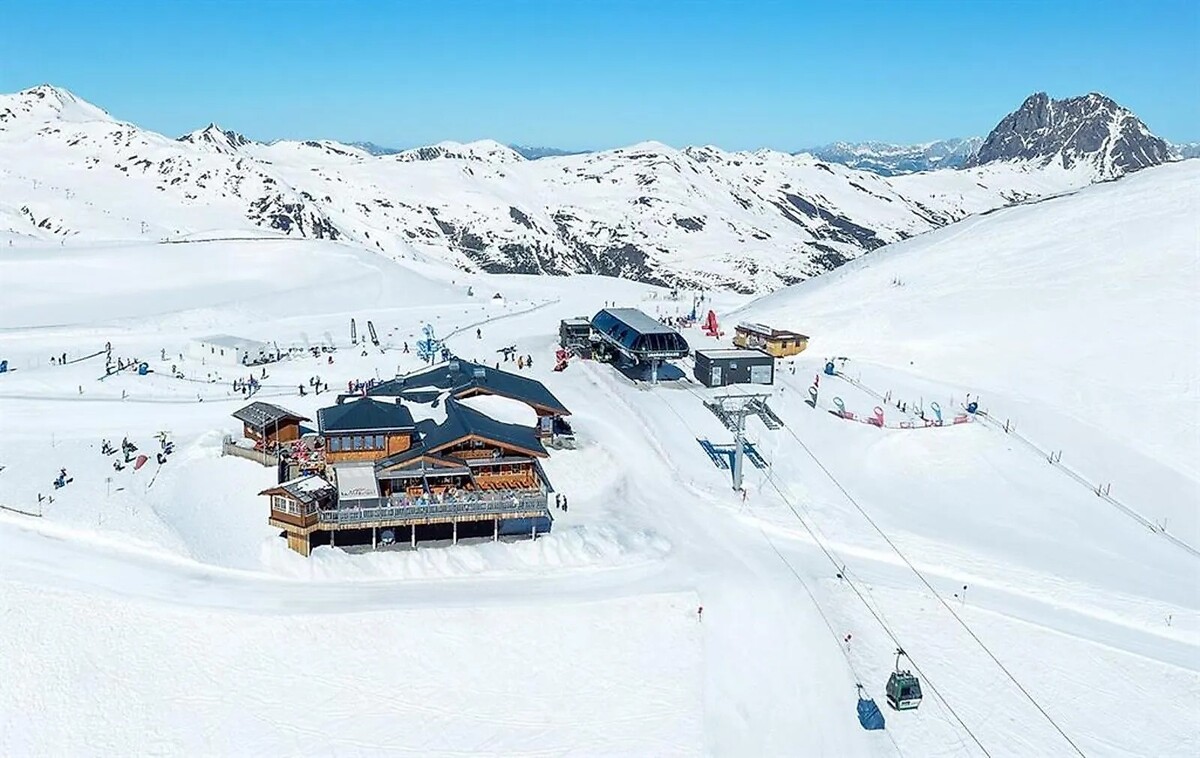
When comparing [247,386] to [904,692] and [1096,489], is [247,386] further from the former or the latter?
[1096,489]

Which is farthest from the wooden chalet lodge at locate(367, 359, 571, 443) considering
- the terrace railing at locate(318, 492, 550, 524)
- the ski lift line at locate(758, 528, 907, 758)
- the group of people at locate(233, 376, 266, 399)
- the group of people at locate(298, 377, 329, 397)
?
the ski lift line at locate(758, 528, 907, 758)

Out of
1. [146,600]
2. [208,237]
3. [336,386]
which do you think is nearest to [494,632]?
[146,600]

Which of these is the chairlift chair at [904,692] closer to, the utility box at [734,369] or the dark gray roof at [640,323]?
the utility box at [734,369]

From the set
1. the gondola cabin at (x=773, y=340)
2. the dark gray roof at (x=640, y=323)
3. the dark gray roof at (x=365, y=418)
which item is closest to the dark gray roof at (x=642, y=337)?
the dark gray roof at (x=640, y=323)

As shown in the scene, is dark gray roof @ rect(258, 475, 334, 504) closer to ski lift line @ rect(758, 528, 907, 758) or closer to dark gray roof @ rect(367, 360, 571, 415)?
dark gray roof @ rect(367, 360, 571, 415)

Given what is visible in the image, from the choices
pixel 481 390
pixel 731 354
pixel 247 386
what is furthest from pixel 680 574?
pixel 247 386
